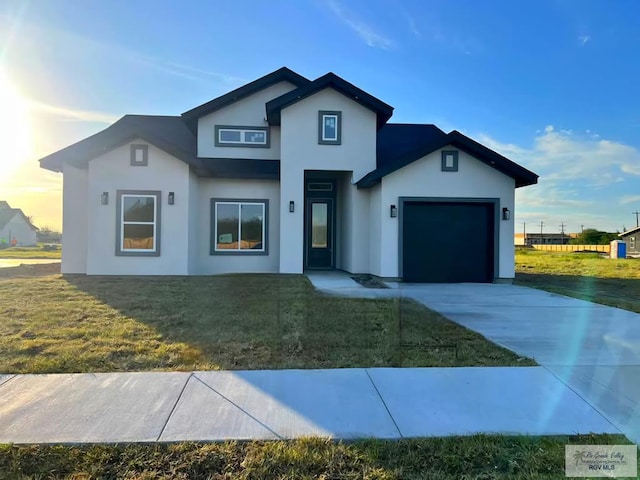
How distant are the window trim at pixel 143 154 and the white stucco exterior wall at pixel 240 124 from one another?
2.40m

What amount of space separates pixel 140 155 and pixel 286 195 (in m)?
4.61

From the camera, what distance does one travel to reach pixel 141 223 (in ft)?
41.2

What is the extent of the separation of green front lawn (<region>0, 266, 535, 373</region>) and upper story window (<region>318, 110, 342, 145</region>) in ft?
19.4

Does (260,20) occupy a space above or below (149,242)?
above

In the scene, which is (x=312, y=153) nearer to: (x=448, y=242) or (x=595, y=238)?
(x=448, y=242)

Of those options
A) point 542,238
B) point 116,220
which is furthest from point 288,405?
point 542,238

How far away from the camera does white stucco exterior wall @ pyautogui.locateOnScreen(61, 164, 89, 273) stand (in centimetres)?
1318

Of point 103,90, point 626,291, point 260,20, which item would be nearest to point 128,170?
point 103,90

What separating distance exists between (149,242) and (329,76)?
7.70m

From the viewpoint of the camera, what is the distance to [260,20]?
11.8 meters

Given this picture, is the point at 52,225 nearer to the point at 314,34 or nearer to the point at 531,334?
the point at 314,34

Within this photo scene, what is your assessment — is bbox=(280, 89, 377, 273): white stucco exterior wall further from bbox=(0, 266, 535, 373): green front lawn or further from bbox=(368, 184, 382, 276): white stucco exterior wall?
bbox=(0, 266, 535, 373): green front lawn

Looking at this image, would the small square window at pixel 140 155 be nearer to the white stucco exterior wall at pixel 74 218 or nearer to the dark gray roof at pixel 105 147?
the dark gray roof at pixel 105 147

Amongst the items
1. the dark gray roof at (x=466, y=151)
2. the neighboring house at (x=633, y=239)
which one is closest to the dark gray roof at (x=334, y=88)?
the dark gray roof at (x=466, y=151)
